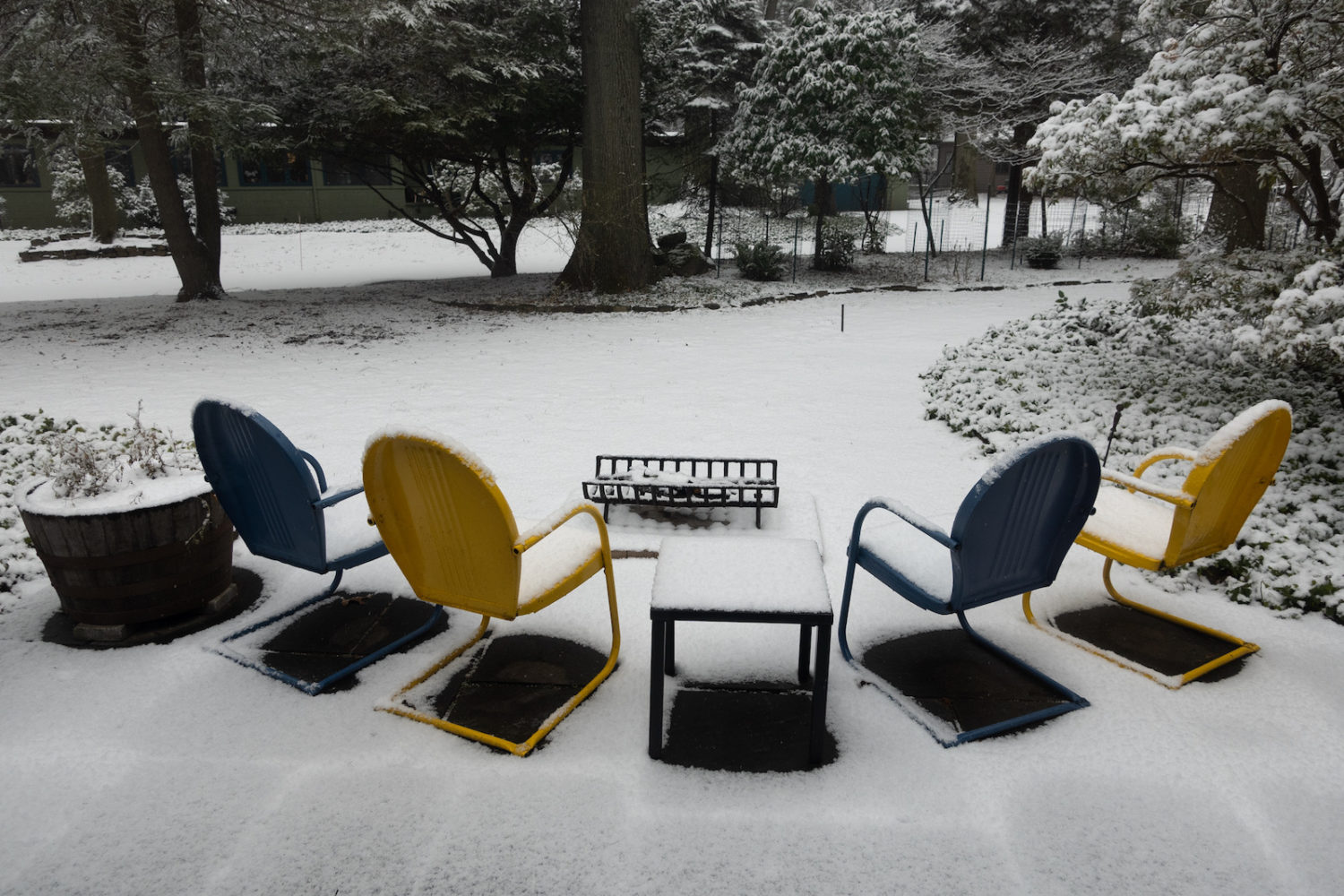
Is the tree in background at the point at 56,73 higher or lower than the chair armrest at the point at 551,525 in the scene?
higher

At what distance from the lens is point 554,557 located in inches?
117

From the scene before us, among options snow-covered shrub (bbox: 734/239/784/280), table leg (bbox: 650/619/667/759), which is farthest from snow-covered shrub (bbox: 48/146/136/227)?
table leg (bbox: 650/619/667/759)

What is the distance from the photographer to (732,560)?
272cm

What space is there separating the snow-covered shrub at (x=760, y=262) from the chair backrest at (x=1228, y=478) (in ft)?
43.8

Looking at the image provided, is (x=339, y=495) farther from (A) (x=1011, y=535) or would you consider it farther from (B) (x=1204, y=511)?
(B) (x=1204, y=511)

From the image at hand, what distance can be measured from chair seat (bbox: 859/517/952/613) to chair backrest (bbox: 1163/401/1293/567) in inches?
34.1

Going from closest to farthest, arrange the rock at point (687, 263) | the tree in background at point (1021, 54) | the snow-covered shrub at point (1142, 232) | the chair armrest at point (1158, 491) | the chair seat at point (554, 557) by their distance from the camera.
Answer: the chair seat at point (554, 557) → the chair armrest at point (1158, 491) → the rock at point (687, 263) → the tree in background at point (1021, 54) → the snow-covered shrub at point (1142, 232)

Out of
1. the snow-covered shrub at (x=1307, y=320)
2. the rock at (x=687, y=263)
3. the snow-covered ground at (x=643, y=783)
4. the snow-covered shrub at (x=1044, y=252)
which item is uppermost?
the snow-covered shrub at (x=1044, y=252)

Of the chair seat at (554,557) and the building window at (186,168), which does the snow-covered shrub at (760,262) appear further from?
the building window at (186,168)

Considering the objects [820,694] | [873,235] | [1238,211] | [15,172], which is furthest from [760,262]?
[15,172]

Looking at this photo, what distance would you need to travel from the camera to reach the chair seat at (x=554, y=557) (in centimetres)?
273

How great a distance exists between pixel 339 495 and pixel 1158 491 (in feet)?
10.3

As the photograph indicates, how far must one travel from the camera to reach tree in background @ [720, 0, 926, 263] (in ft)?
49.2

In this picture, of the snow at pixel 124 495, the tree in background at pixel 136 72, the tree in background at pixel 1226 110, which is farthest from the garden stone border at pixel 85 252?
the tree in background at pixel 1226 110
